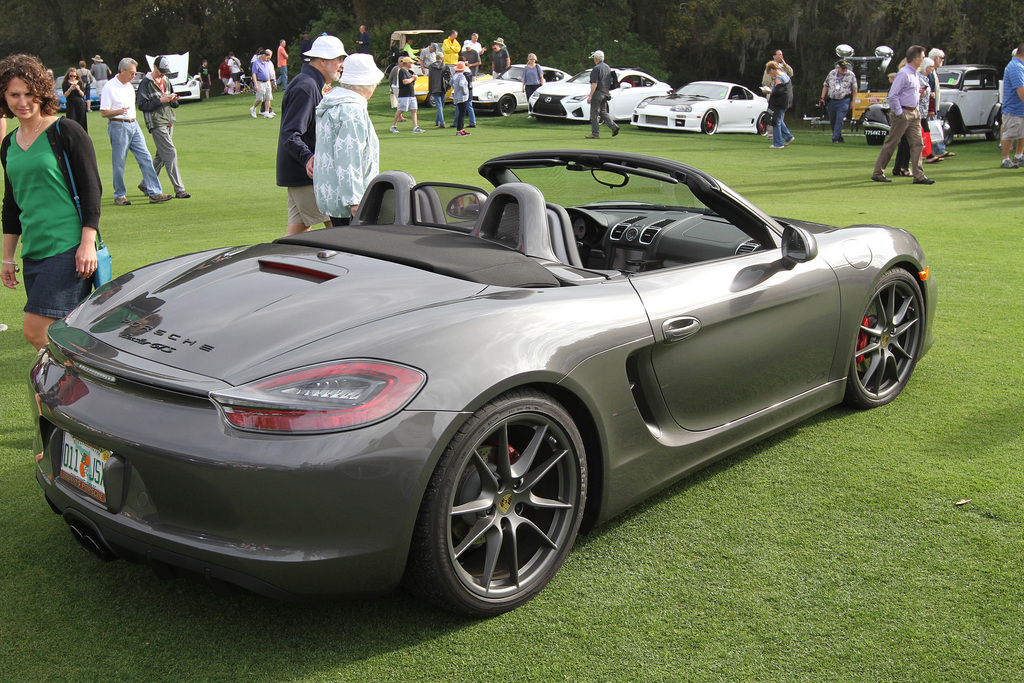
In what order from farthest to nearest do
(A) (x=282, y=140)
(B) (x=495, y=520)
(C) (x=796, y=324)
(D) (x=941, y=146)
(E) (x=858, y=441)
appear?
1. (D) (x=941, y=146)
2. (A) (x=282, y=140)
3. (E) (x=858, y=441)
4. (C) (x=796, y=324)
5. (B) (x=495, y=520)

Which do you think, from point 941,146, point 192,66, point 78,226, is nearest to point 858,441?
point 78,226

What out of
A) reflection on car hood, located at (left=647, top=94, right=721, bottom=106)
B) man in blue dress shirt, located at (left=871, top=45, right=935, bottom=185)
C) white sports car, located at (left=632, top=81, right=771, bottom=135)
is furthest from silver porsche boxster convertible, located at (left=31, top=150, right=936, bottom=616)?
reflection on car hood, located at (left=647, top=94, right=721, bottom=106)

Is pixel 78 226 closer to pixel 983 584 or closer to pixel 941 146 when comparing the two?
pixel 983 584

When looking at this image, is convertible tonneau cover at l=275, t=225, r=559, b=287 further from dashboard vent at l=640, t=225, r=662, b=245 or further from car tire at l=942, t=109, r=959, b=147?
car tire at l=942, t=109, r=959, b=147

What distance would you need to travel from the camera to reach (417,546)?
2703 millimetres

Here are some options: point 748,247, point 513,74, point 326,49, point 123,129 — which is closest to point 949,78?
point 513,74

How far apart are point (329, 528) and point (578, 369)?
967 millimetres

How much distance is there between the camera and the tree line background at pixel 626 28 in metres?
29.7

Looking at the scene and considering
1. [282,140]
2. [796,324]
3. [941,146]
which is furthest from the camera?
[941,146]

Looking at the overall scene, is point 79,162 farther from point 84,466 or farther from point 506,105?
point 506,105

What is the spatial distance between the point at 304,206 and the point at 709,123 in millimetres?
17256

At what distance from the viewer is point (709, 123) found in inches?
881

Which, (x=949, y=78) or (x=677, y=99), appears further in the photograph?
(x=677, y=99)

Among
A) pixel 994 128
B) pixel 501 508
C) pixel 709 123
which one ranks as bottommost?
pixel 501 508
